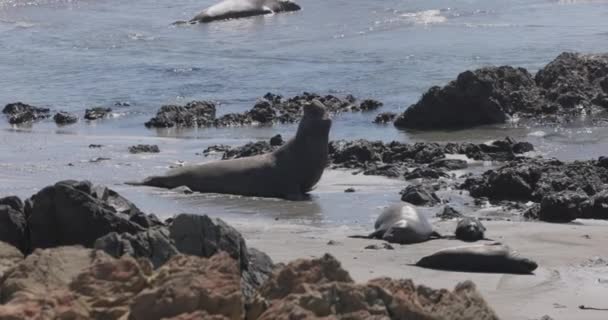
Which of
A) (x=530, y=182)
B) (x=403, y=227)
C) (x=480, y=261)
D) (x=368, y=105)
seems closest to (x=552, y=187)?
(x=530, y=182)

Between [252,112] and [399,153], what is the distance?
154 inches

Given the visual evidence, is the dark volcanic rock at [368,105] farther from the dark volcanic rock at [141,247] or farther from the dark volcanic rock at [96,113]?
the dark volcanic rock at [141,247]

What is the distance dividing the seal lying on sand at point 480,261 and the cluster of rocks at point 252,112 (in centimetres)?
884

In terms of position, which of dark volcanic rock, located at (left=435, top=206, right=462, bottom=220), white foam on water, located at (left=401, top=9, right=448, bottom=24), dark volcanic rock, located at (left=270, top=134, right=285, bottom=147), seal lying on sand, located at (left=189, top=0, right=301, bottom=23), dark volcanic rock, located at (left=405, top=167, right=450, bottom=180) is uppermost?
seal lying on sand, located at (left=189, top=0, right=301, bottom=23)

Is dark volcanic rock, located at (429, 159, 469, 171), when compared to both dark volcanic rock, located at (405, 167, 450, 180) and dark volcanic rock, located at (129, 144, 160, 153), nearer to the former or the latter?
dark volcanic rock, located at (405, 167, 450, 180)

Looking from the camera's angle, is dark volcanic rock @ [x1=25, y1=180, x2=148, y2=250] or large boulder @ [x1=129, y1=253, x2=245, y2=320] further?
dark volcanic rock @ [x1=25, y1=180, x2=148, y2=250]

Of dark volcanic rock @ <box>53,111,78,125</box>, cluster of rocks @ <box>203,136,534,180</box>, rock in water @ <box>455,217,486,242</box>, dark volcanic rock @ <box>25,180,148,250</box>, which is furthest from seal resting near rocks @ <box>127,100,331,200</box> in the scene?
dark volcanic rock @ <box>53,111,78,125</box>

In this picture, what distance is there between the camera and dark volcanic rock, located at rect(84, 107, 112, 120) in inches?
680

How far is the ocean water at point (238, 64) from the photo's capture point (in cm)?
1357

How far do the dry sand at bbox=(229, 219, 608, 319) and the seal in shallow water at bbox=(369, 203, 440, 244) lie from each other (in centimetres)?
10

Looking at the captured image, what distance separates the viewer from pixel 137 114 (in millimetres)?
17625

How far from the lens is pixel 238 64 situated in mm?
21969

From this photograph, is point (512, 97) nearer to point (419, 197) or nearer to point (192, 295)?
point (419, 197)

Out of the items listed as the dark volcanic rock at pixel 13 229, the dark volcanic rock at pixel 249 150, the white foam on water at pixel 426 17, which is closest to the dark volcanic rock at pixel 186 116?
the dark volcanic rock at pixel 249 150
